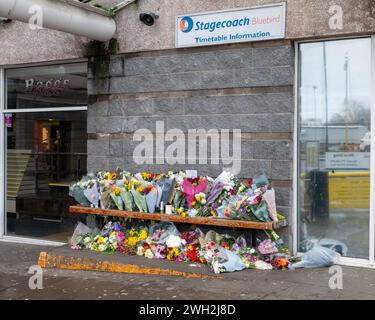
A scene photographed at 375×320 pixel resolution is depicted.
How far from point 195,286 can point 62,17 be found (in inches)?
148

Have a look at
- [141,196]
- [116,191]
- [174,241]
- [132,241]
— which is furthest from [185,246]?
[116,191]

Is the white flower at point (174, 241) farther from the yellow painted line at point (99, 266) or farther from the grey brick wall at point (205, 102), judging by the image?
→ the grey brick wall at point (205, 102)

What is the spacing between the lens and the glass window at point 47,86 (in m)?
8.69

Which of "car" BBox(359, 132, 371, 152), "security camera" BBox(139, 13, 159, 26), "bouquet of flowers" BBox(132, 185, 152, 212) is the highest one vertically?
"security camera" BBox(139, 13, 159, 26)

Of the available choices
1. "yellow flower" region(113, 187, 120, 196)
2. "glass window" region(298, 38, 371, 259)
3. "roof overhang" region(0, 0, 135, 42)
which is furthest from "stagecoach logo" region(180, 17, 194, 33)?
"yellow flower" region(113, 187, 120, 196)

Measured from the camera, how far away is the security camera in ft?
25.0

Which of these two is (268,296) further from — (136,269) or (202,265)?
(136,269)

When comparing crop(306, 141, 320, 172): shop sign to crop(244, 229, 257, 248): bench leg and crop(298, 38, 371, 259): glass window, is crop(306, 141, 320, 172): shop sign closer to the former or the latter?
crop(298, 38, 371, 259): glass window

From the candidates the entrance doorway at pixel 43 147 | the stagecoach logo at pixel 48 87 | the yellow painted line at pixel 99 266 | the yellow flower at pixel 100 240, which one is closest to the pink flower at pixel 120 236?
the yellow flower at pixel 100 240

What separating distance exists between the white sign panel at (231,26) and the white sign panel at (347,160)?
1624 millimetres

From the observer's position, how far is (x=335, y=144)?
6766 millimetres

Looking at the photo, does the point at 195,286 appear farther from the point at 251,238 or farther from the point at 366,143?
the point at 366,143

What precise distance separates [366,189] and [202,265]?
85.9 inches

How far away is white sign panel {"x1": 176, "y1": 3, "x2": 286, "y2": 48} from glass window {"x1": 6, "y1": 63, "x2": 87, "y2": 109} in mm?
2029
